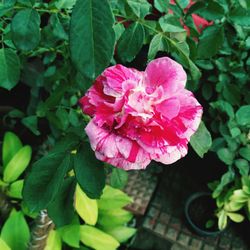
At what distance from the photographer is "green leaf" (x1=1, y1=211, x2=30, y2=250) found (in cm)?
156

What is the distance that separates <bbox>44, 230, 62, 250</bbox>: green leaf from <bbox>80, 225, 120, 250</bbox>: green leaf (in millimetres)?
95

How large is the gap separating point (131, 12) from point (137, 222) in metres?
1.24

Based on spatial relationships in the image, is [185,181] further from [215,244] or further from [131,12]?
[131,12]

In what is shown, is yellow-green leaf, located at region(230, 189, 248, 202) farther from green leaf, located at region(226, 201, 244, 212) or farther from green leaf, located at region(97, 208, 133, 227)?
green leaf, located at region(97, 208, 133, 227)

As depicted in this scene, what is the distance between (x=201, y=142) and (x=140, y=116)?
18 cm

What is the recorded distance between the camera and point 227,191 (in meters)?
1.75

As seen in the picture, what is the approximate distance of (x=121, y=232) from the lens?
5.74ft

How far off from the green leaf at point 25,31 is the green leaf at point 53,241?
1.01 metres

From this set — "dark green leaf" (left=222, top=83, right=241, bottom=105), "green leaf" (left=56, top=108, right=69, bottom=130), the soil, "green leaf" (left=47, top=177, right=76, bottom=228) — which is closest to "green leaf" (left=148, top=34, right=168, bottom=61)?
"green leaf" (left=47, top=177, right=76, bottom=228)

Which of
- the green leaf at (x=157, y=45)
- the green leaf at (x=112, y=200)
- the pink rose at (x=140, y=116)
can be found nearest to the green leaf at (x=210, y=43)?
the green leaf at (x=157, y=45)

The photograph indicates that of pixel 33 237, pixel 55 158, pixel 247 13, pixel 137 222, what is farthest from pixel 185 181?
pixel 55 158

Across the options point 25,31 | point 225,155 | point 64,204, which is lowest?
point 225,155

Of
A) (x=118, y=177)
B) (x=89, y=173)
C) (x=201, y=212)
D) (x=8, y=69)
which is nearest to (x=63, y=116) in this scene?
(x=118, y=177)

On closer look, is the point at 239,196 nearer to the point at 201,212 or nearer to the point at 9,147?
the point at 201,212
